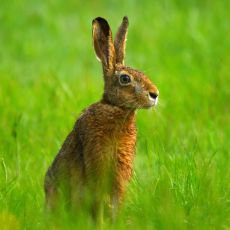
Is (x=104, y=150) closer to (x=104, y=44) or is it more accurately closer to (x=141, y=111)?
(x=104, y=44)

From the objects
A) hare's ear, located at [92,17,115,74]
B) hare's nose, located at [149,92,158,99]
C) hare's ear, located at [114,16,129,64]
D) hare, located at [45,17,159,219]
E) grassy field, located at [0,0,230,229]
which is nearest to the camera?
grassy field, located at [0,0,230,229]

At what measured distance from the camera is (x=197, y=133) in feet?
23.4

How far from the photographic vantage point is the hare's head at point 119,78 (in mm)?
5359

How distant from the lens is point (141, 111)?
7488 millimetres

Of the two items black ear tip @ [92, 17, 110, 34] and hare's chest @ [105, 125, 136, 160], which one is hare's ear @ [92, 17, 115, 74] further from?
hare's chest @ [105, 125, 136, 160]

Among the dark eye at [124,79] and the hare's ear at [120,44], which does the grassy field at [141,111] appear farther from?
the hare's ear at [120,44]

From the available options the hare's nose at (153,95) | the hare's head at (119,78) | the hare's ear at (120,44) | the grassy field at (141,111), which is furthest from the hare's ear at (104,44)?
the grassy field at (141,111)

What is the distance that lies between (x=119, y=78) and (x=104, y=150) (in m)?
0.46

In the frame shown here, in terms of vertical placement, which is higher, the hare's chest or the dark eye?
the dark eye

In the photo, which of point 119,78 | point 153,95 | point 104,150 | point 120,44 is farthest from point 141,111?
point 104,150

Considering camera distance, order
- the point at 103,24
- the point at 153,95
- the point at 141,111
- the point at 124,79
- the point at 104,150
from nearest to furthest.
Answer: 1. the point at 104,150
2. the point at 153,95
3. the point at 124,79
4. the point at 103,24
5. the point at 141,111

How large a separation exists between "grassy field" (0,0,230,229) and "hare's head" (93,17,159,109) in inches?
15.5

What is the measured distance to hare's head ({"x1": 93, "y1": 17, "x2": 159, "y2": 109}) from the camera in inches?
211

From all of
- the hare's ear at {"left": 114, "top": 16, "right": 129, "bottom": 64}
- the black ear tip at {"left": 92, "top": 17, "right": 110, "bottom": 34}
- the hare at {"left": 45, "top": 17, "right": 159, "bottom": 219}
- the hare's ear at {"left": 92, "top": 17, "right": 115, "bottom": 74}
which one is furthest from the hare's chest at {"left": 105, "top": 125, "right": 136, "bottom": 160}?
the black ear tip at {"left": 92, "top": 17, "right": 110, "bottom": 34}
